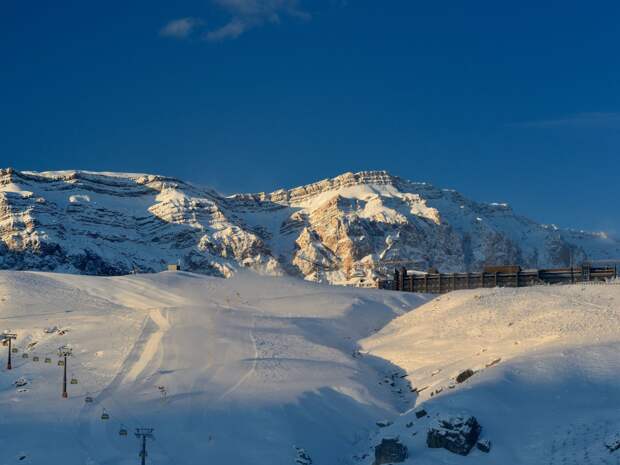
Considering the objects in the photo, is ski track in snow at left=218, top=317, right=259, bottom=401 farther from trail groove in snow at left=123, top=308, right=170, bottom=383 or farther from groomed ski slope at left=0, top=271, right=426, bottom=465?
trail groove in snow at left=123, top=308, right=170, bottom=383

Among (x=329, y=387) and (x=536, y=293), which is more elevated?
(x=536, y=293)

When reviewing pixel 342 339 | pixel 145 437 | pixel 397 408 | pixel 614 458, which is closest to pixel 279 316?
pixel 342 339

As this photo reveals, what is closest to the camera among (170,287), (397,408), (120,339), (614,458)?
(614,458)

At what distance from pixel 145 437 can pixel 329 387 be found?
41.8ft

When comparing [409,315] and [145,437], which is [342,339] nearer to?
[409,315]

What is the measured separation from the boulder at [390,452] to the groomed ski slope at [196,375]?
2.68m

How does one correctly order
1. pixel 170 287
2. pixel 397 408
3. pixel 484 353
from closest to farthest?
1. pixel 397 408
2. pixel 484 353
3. pixel 170 287

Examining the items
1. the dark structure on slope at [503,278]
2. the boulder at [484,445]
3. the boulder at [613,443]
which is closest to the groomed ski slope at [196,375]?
the boulder at [484,445]

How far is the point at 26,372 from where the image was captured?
5422 cm

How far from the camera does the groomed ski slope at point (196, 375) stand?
42.0 metres

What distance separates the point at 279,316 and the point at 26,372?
21.2m

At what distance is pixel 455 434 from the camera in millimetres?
38438

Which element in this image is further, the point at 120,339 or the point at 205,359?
the point at 120,339

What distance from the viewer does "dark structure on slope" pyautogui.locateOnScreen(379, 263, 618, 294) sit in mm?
85312
